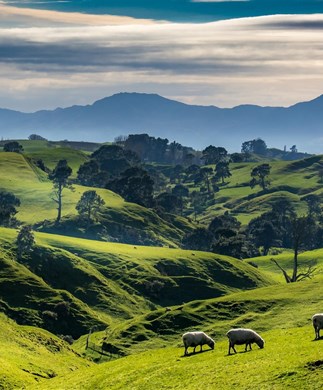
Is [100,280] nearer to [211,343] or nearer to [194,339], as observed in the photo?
[211,343]

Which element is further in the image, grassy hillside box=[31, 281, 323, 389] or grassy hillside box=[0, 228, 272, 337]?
grassy hillside box=[0, 228, 272, 337]

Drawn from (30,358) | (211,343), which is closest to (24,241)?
(30,358)

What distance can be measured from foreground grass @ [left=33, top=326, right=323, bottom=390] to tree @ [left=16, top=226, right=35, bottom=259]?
80873 millimetres

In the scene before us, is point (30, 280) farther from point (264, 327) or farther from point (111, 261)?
point (264, 327)

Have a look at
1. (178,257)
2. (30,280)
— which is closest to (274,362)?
(30,280)

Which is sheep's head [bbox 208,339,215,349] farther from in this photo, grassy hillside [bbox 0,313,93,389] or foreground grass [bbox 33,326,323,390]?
grassy hillside [bbox 0,313,93,389]

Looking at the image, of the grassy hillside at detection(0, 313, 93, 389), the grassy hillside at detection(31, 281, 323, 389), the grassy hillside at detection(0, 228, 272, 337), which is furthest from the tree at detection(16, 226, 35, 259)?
the grassy hillside at detection(31, 281, 323, 389)

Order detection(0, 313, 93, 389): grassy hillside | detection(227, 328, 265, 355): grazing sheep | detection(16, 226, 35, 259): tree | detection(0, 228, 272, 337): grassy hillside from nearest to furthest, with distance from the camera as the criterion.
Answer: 1. detection(227, 328, 265, 355): grazing sheep
2. detection(0, 313, 93, 389): grassy hillside
3. detection(0, 228, 272, 337): grassy hillside
4. detection(16, 226, 35, 259): tree

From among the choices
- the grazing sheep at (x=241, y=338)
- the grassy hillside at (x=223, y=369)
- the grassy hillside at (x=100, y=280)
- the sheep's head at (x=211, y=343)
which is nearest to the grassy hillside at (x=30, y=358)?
the grassy hillside at (x=223, y=369)

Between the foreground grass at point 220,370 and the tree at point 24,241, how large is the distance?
8087 centimetres

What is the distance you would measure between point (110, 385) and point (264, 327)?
3875cm

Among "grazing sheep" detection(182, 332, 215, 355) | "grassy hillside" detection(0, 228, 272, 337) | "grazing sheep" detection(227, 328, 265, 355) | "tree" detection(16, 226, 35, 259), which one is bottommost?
"grassy hillside" detection(0, 228, 272, 337)

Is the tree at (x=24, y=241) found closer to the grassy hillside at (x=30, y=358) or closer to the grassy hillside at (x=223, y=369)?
the grassy hillside at (x=30, y=358)

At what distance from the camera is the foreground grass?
42.9 metres
